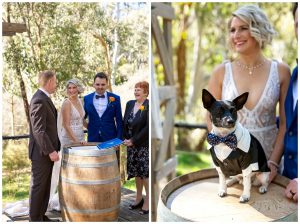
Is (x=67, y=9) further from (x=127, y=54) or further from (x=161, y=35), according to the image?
(x=161, y=35)

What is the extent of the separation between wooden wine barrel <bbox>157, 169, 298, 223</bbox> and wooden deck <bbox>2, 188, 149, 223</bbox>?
0.30 meters

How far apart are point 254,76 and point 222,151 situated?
40 cm

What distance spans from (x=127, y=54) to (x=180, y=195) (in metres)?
0.76

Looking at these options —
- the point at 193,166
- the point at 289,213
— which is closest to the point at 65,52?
the point at 289,213

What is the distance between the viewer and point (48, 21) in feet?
5.92

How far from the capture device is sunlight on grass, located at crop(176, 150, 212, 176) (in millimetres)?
5611

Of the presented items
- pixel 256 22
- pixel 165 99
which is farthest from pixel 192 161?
pixel 256 22

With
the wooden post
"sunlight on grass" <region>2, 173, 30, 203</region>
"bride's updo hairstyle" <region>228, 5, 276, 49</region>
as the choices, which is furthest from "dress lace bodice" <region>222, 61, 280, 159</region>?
the wooden post

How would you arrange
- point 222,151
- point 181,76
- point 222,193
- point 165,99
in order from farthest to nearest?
point 181,76 → point 165,99 → point 222,193 → point 222,151

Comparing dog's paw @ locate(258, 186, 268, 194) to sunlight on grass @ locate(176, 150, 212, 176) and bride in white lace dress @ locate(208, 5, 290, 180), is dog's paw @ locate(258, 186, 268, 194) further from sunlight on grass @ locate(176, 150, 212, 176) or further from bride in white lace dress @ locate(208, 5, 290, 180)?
sunlight on grass @ locate(176, 150, 212, 176)

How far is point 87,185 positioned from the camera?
1728mm

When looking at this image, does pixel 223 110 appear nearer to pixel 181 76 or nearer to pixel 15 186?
pixel 15 186

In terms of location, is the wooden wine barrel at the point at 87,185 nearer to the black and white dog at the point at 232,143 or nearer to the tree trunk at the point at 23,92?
the tree trunk at the point at 23,92

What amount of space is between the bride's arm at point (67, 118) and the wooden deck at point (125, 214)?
15.1 inches
